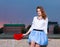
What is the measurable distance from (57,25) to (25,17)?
1.42 meters

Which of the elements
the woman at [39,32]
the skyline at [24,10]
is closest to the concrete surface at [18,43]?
the skyline at [24,10]

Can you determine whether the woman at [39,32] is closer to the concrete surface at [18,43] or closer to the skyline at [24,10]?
the concrete surface at [18,43]

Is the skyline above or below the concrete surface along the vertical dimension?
above

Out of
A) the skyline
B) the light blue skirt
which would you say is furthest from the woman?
the skyline

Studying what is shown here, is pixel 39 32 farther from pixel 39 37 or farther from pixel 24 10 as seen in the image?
pixel 24 10

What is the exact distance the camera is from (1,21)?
37.2ft

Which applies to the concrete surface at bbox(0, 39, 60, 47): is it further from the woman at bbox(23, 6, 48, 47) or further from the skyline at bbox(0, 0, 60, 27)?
the woman at bbox(23, 6, 48, 47)

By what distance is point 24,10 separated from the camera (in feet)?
38.0

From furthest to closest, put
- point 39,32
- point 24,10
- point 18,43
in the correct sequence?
point 24,10 → point 18,43 → point 39,32

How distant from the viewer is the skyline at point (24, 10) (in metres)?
11.2

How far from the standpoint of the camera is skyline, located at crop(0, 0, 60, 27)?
36.8ft

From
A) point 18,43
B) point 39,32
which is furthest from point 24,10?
point 39,32

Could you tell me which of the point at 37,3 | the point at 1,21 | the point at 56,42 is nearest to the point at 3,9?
the point at 1,21

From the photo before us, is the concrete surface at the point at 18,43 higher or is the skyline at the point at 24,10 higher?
the skyline at the point at 24,10
